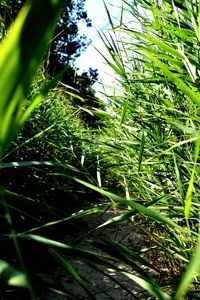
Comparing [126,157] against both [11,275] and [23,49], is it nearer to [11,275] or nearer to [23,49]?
[11,275]

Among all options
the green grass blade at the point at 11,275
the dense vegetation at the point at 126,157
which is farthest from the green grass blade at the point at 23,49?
the green grass blade at the point at 11,275

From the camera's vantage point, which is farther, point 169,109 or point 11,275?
point 169,109

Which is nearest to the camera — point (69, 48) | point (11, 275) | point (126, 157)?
point (11, 275)

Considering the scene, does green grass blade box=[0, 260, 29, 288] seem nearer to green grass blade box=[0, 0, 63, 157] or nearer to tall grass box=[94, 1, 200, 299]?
green grass blade box=[0, 0, 63, 157]

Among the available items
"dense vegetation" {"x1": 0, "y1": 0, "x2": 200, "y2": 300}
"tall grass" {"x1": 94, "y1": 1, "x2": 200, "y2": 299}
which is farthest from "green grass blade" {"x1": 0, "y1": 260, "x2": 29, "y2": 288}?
"tall grass" {"x1": 94, "y1": 1, "x2": 200, "y2": 299}

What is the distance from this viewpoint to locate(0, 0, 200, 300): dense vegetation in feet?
0.55

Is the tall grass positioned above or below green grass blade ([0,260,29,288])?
above

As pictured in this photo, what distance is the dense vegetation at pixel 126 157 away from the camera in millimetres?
166

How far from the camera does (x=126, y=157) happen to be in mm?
1068

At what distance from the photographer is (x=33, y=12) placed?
13 centimetres

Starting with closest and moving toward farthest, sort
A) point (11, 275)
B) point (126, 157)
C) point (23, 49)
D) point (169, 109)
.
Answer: point (23, 49) < point (11, 275) < point (169, 109) < point (126, 157)

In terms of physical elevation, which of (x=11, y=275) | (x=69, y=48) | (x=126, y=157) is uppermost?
(x=69, y=48)

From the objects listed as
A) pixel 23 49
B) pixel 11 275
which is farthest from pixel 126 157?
pixel 23 49

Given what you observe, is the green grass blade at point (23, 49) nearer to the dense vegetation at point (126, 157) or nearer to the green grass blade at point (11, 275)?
the dense vegetation at point (126, 157)
